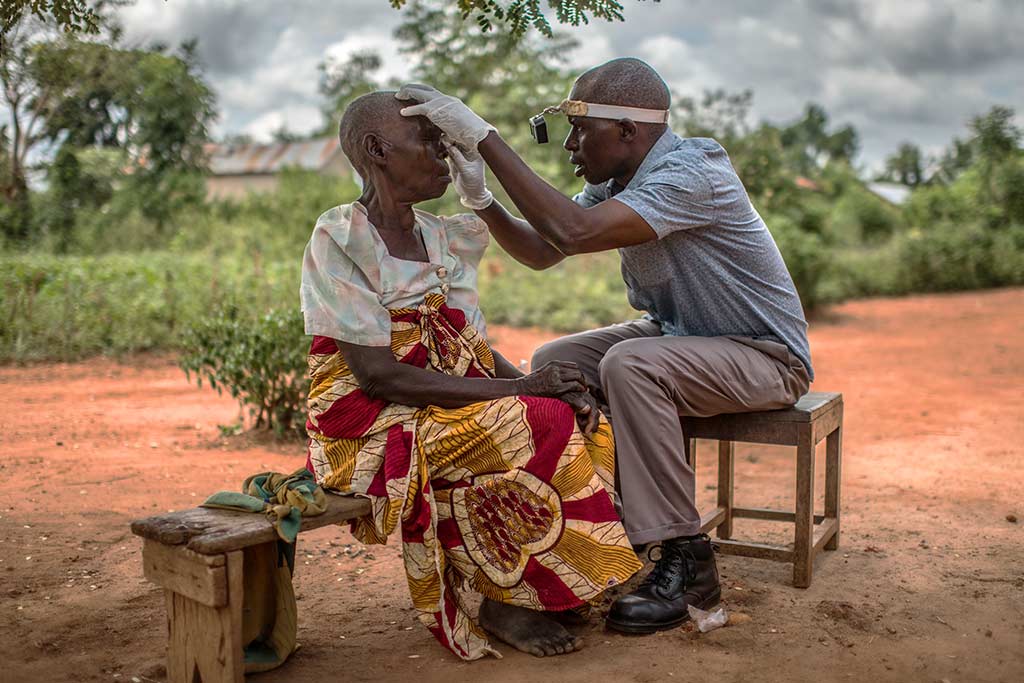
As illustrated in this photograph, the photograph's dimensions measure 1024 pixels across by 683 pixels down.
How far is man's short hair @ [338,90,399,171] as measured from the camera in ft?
9.14

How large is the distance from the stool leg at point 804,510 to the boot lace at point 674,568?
503 millimetres

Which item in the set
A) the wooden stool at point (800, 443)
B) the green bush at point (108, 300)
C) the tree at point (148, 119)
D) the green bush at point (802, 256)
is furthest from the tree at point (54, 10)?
the green bush at point (802, 256)

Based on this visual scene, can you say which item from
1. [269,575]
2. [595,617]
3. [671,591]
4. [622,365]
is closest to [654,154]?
[622,365]

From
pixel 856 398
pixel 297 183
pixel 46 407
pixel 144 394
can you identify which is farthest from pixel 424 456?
pixel 297 183

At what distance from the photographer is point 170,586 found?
2367 millimetres

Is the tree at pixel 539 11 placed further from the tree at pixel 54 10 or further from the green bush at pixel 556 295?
the green bush at pixel 556 295

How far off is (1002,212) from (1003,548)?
17.1 meters

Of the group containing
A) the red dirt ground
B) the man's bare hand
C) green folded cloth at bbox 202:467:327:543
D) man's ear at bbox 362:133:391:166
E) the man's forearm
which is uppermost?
man's ear at bbox 362:133:391:166

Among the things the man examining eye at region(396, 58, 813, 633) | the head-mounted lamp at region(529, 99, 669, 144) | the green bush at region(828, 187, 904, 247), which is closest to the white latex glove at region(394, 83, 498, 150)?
the man examining eye at region(396, 58, 813, 633)

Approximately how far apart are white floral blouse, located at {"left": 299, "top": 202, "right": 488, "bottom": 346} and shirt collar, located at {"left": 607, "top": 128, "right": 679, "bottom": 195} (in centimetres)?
75

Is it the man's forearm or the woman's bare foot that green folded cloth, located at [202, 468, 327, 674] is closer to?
the woman's bare foot

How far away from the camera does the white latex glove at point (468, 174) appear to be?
2.99 m

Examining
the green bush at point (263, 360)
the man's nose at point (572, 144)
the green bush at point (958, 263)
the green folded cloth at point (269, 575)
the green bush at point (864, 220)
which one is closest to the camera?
the green folded cloth at point (269, 575)

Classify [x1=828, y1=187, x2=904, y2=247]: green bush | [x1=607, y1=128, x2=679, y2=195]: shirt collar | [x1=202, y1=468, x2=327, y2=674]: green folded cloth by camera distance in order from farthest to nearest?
[x1=828, y1=187, x2=904, y2=247]: green bush < [x1=607, y1=128, x2=679, y2=195]: shirt collar < [x1=202, y1=468, x2=327, y2=674]: green folded cloth
